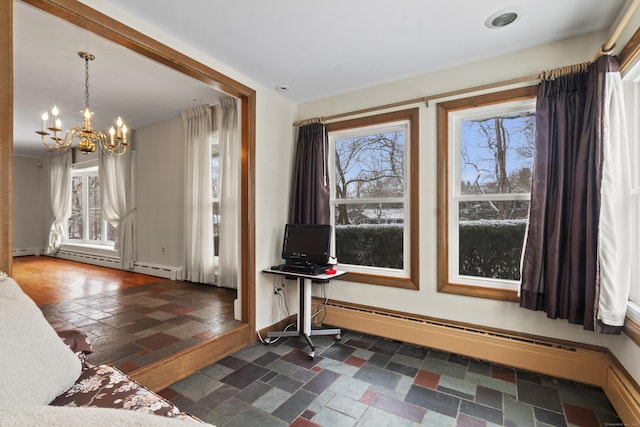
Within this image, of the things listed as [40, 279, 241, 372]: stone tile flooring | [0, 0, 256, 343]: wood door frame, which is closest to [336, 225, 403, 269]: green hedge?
[0, 0, 256, 343]: wood door frame

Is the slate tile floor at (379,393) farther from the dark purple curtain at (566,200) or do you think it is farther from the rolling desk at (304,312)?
the dark purple curtain at (566,200)

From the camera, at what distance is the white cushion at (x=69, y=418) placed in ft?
1.92

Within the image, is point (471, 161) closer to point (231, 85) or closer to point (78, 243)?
point (231, 85)

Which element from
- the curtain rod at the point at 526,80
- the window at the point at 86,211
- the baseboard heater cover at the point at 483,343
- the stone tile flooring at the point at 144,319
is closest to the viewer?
the curtain rod at the point at 526,80

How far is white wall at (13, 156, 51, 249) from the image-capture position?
7457 millimetres

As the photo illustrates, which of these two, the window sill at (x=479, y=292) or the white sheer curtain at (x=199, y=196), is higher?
the white sheer curtain at (x=199, y=196)

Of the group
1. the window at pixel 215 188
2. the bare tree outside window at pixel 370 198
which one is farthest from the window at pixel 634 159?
the window at pixel 215 188

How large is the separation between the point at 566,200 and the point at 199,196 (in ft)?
13.7

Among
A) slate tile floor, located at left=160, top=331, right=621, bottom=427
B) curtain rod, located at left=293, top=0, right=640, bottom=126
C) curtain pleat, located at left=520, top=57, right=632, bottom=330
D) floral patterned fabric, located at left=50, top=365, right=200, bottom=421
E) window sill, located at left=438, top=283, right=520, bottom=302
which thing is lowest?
slate tile floor, located at left=160, top=331, right=621, bottom=427

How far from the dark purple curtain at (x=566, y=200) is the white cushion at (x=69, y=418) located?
2.48 m

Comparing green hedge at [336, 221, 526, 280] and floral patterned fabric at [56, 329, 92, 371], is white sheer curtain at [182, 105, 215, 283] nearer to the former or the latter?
green hedge at [336, 221, 526, 280]

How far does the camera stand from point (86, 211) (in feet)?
23.2

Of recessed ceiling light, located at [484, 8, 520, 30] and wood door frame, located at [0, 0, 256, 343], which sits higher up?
recessed ceiling light, located at [484, 8, 520, 30]

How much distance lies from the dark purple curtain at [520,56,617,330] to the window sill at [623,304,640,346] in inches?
6.4
